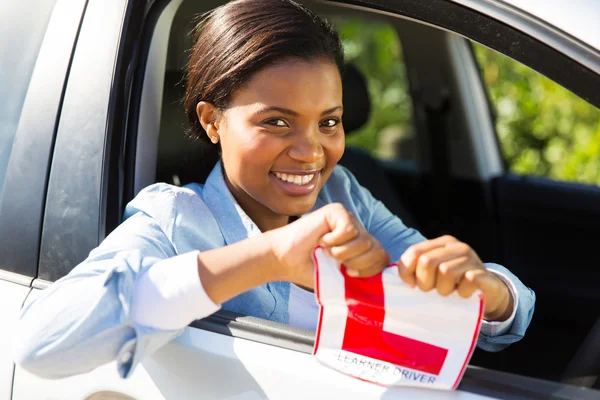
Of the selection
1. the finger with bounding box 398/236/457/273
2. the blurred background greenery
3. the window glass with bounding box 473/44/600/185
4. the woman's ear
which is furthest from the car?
the window glass with bounding box 473/44/600/185

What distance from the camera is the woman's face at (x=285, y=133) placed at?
167cm

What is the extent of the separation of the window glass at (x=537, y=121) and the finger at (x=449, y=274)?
480 centimetres

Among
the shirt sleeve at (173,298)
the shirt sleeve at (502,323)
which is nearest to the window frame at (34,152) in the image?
the shirt sleeve at (173,298)

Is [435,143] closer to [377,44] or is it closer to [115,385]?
[115,385]

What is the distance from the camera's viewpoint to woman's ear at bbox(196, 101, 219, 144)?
5.98 feet

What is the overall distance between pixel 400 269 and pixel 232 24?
0.80 metres

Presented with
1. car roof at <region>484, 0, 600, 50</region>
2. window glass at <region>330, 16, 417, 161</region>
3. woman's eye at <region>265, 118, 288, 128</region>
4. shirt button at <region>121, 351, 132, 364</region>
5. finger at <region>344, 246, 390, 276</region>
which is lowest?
window glass at <region>330, 16, 417, 161</region>

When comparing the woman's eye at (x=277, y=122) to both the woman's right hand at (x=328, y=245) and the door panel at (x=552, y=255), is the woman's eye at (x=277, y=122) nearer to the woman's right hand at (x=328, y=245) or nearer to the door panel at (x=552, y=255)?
the woman's right hand at (x=328, y=245)

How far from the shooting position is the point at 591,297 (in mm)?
2615

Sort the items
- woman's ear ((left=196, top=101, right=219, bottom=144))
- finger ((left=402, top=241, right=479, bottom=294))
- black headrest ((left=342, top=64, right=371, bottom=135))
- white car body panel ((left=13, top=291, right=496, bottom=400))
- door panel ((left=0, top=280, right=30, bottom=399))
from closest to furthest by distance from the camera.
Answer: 1. finger ((left=402, top=241, right=479, bottom=294))
2. white car body panel ((left=13, top=291, right=496, bottom=400))
3. door panel ((left=0, top=280, right=30, bottom=399))
4. woman's ear ((left=196, top=101, right=219, bottom=144))
5. black headrest ((left=342, top=64, right=371, bottom=135))

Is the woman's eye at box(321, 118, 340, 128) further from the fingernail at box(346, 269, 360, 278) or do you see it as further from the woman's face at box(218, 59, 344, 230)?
the fingernail at box(346, 269, 360, 278)

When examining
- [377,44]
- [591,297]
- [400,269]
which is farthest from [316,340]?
[377,44]

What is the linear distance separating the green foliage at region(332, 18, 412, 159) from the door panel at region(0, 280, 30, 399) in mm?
5369

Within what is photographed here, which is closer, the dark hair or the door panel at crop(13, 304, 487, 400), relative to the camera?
the door panel at crop(13, 304, 487, 400)
